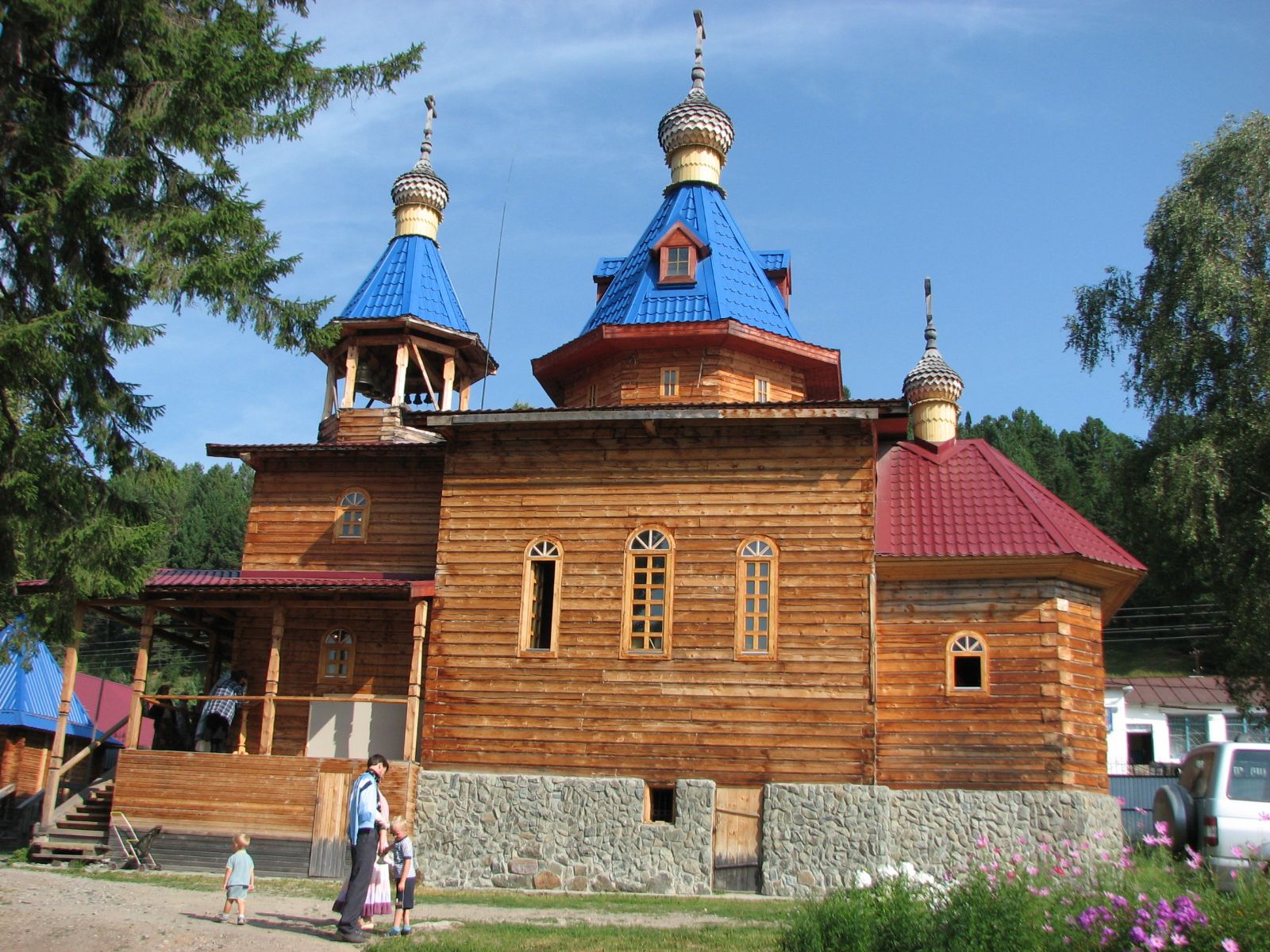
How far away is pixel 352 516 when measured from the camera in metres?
20.3

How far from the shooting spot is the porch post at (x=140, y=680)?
59.3 ft

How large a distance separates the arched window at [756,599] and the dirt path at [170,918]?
4512 mm

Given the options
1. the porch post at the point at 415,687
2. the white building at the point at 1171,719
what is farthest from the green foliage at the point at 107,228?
the white building at the point at 1171,719

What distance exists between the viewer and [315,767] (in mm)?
16891

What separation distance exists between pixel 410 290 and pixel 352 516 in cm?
484

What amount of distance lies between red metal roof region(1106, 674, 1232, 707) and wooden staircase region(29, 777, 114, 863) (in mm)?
34056

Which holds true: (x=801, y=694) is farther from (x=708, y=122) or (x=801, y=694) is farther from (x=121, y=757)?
(x=708, y=122)

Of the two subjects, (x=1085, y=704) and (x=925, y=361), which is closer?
(x=1085, y=704)

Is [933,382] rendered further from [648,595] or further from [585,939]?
[585,939]

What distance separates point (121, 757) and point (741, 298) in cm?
1227

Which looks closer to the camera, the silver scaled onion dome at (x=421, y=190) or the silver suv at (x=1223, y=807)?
the silver suv at (x=1223, y=807)

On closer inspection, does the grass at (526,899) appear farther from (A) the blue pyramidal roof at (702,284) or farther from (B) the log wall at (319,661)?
(A) the blue pyramidal roof at (702,284)

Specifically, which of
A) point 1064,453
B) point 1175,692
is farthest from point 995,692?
point 1064,453

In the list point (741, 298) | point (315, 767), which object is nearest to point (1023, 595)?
point (741, 298)
